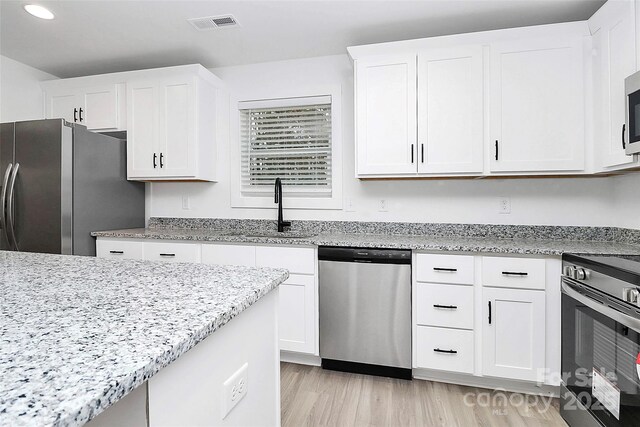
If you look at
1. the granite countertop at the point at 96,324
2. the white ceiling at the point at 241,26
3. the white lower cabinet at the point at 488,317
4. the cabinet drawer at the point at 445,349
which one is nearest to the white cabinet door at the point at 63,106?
the white ceiling at the point at 241,26

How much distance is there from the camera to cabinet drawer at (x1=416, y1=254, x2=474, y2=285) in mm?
2098

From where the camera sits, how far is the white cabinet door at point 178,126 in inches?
113

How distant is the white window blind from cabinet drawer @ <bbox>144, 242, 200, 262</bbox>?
80 centimetres

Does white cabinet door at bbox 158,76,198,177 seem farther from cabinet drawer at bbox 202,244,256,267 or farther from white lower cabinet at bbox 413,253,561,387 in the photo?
white lower cabinet at bbox 413,253,561,387

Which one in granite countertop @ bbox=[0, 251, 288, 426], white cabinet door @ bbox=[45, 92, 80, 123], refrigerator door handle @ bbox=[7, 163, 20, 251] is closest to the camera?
granite countertop @ bbox=[0, 251, 288, 426]

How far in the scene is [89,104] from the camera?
310 cm

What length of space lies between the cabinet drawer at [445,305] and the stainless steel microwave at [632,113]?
1.10 meters

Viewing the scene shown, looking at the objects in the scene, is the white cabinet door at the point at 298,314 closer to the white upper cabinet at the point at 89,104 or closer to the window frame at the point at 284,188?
the window frame at the point at 284,188

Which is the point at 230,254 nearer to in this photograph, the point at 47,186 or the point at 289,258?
the point at 289,258

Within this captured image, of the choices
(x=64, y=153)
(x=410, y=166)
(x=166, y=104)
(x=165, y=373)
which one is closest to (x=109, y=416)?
(x=165, y=373)

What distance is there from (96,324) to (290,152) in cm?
255

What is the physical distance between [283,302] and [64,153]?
199cm

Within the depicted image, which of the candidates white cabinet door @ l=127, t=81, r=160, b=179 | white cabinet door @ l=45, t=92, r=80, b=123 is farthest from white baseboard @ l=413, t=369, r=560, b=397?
white cabinet door @ l=45, t=92, r=80, b=123

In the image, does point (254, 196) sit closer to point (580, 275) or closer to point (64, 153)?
point (64, 153)
